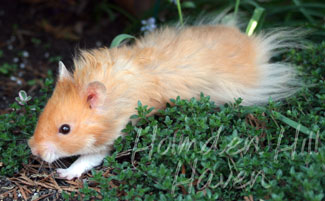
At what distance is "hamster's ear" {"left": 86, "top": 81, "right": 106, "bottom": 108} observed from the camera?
2.84 metres

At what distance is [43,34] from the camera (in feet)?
18.5

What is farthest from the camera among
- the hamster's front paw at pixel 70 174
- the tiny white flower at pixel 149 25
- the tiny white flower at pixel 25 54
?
the tiny white flower at pixel 25 54

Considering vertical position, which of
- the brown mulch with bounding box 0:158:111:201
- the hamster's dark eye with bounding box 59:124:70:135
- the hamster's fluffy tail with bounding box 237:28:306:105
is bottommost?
the brown mulch with bounding box 0:158:111:201

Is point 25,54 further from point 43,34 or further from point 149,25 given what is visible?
point 149,25

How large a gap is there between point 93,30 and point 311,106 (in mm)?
3608

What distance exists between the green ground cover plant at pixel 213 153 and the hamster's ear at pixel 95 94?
0.98ft

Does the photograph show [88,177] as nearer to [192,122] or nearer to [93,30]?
[192,122]

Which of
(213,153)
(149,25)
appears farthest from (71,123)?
(149,25)

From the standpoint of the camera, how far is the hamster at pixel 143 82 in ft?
9.48

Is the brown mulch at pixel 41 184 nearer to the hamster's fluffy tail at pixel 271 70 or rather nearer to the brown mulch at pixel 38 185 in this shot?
the brown mulch at pixel 38 185

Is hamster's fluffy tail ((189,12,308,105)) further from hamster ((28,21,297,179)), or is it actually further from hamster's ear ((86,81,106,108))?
hamster's ear ((86,81,106,108))

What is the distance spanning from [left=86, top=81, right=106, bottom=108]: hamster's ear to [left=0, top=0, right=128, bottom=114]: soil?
1.72 meters

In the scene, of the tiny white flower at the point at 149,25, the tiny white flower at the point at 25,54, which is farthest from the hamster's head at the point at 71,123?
the tiny white flower at the point at 25,54

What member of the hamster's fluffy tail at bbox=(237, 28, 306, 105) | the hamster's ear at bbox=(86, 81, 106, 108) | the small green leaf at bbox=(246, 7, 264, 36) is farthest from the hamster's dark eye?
the small green leaf at bbox=(246, 7, 264, 36)
